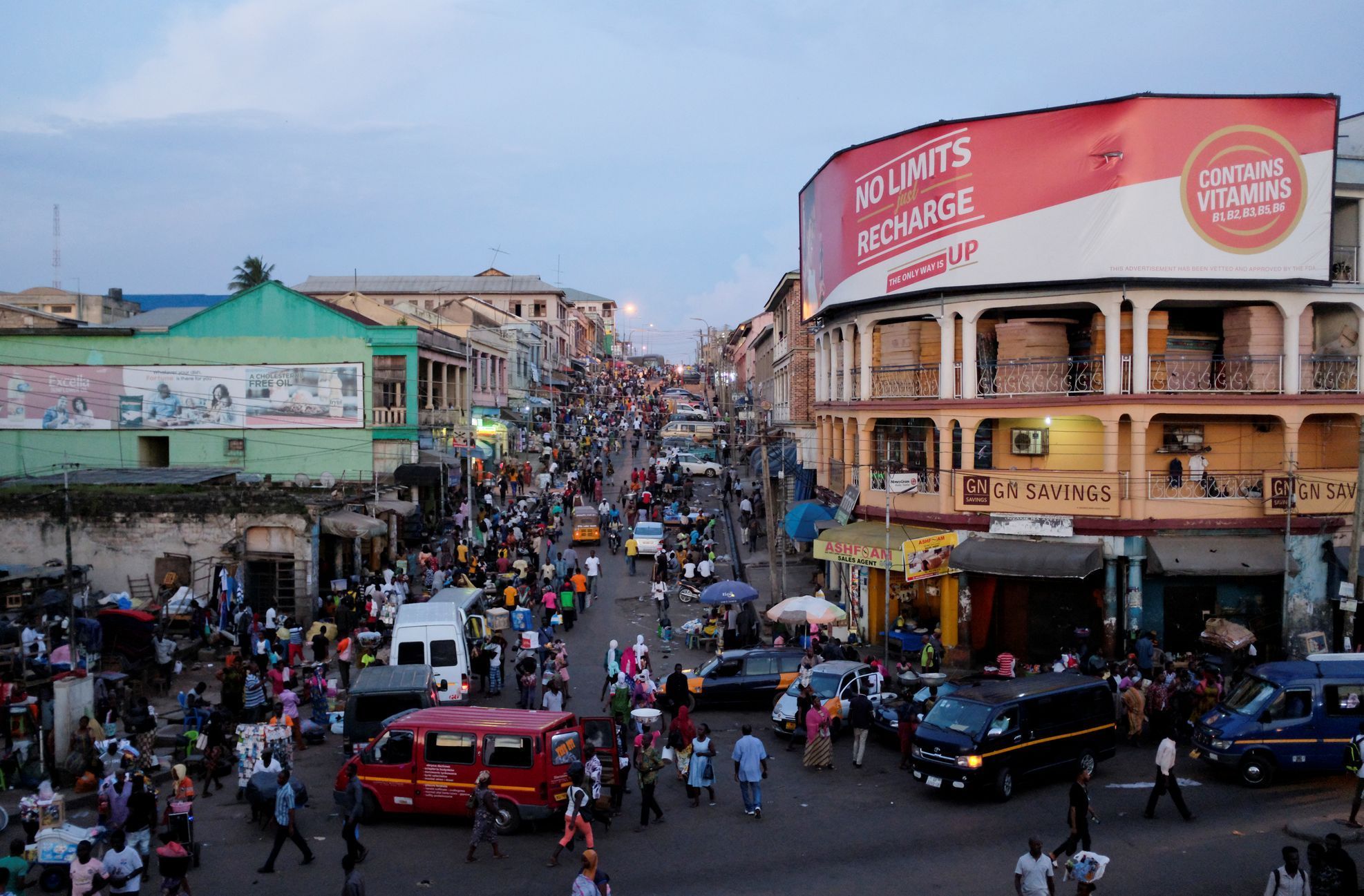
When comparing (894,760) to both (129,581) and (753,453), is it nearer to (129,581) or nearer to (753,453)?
(129,581)

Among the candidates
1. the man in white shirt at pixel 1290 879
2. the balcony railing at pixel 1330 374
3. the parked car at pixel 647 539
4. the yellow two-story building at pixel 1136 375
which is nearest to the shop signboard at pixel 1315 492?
the yellow two-story building at pixel 1136 375

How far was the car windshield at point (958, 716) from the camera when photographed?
17203 millimetres

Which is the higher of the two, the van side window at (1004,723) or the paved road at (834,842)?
the van side window at (1004,723)

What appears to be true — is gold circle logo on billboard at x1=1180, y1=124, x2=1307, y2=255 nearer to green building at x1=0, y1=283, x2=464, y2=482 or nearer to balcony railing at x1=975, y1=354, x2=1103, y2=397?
balcony railing at x1=975, y1=354, x2=1103, y2=397

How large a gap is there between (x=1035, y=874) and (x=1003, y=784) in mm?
5616

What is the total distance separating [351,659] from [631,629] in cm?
844

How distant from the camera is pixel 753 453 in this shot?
62312 millimetres

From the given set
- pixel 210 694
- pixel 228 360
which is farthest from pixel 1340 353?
pixel 228 360

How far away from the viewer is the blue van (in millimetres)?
17562

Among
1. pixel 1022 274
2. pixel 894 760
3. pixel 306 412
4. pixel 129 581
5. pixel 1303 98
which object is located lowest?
pixel 894 760

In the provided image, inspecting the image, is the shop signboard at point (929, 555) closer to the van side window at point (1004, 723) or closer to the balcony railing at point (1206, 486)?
the balcony railing at point (1206, 486)

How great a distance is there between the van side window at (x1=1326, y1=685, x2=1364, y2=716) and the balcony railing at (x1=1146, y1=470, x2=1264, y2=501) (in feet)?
29.1

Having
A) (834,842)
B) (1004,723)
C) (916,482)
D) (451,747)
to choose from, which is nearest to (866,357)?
(916,482)

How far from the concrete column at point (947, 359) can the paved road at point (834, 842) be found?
11026 millimetres
